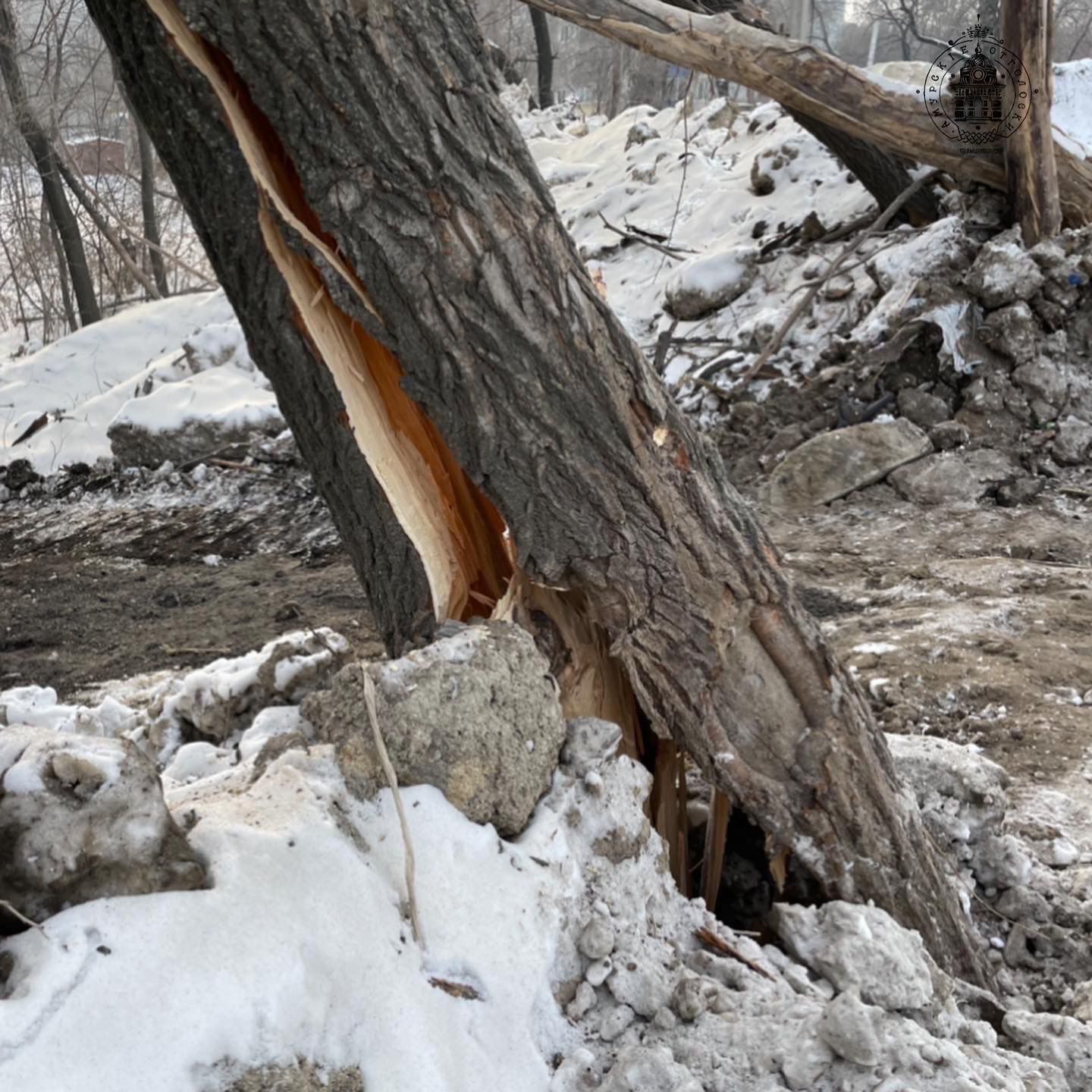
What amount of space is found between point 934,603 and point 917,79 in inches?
224

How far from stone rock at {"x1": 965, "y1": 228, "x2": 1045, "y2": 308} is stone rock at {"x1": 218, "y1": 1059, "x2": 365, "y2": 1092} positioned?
558 centimetres

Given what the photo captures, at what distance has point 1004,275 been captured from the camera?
5.57 meters

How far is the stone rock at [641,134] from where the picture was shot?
35.9 ft

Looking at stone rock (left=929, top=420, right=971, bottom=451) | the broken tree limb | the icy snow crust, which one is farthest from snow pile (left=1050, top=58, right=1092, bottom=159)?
the icy snow crust

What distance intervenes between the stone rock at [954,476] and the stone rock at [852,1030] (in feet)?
13.9

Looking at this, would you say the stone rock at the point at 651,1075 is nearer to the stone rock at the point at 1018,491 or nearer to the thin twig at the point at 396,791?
the thin twig at the point at 396,791

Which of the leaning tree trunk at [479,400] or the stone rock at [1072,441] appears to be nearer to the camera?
the leaning tree trunk at [479,400]

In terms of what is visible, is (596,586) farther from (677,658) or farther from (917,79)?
(917,79)

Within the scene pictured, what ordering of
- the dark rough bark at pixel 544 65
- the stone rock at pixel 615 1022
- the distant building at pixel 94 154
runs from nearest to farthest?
the stone rock at pixel 615 1022, the distant building at pixel 94 154, the dark rough bark at pixel 544 65

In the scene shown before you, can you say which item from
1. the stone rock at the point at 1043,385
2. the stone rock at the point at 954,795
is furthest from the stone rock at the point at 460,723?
the stone rock at the point at 1043,385

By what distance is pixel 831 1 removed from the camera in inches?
971

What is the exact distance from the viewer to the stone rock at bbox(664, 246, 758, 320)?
23.7ft

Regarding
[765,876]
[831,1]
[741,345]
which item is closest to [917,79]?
[741,345]

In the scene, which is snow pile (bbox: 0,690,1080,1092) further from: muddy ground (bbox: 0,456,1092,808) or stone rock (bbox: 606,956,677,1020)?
muddy ground (bbox: 0,456,1092,808)
